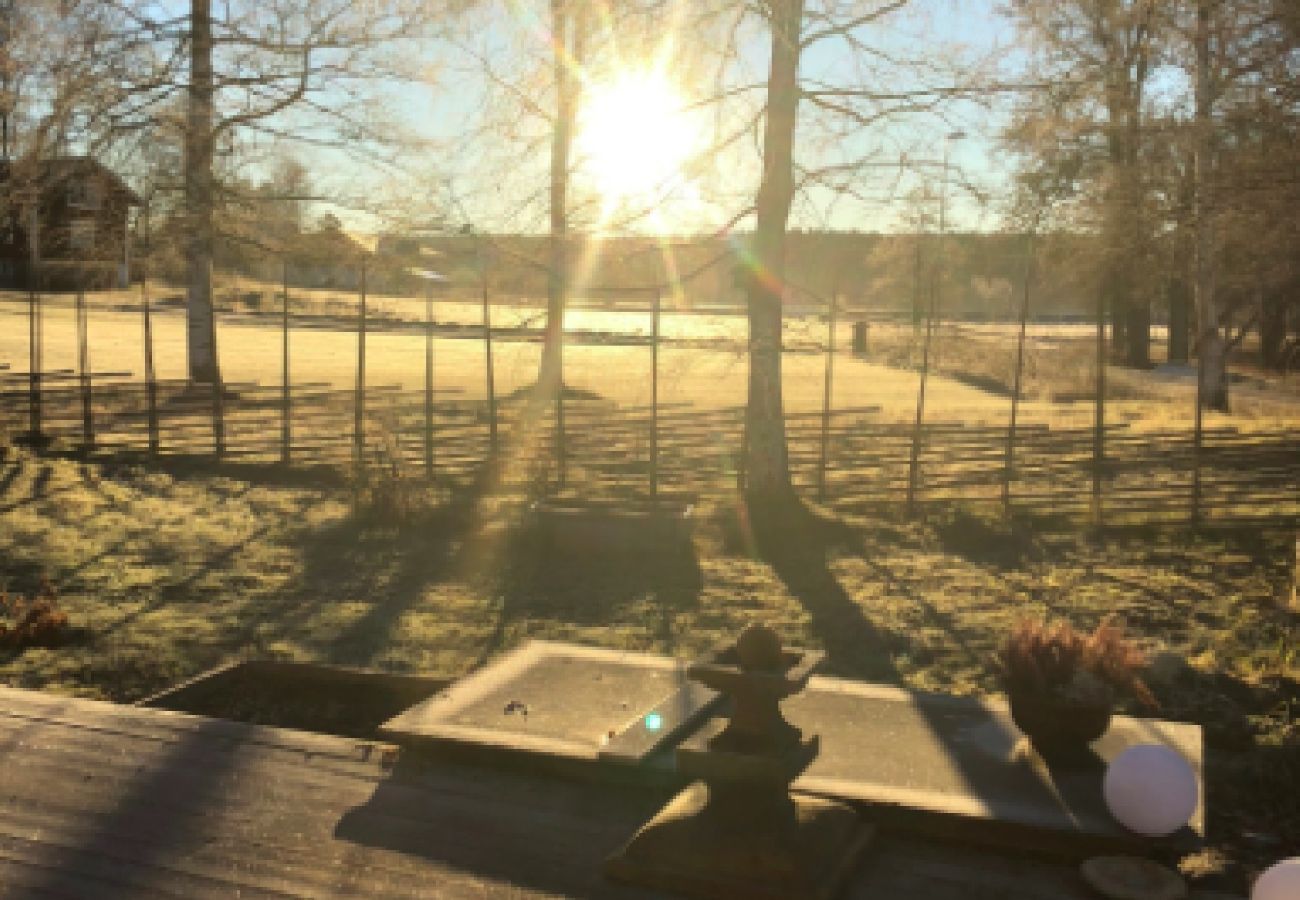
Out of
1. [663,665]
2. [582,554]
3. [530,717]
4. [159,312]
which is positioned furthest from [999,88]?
[159,312]

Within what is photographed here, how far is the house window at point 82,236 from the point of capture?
20609 mm

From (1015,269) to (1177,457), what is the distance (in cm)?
303

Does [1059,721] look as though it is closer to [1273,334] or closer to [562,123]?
[562,123]

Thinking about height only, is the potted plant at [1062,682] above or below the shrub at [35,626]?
above

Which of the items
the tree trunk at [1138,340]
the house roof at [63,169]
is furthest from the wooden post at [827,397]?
the tree trunk at [1138,340]

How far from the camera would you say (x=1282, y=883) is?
3320mm

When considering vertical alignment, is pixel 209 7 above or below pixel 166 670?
above

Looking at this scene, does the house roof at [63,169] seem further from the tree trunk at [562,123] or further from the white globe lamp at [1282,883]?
the white globe lamp at [1282,883]

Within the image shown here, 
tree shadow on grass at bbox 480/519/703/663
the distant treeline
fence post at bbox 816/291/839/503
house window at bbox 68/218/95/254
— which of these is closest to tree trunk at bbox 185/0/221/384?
house window at bbox 68/218/95/254

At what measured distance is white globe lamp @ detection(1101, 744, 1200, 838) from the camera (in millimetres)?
3891

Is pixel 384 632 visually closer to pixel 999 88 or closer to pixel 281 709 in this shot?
pixel 281 709

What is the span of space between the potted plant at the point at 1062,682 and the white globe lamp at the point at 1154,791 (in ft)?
1.46

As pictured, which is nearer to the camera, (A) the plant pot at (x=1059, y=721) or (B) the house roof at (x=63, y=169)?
(A) the plant pot at (x=1059, y=721)

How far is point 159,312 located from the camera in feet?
140
